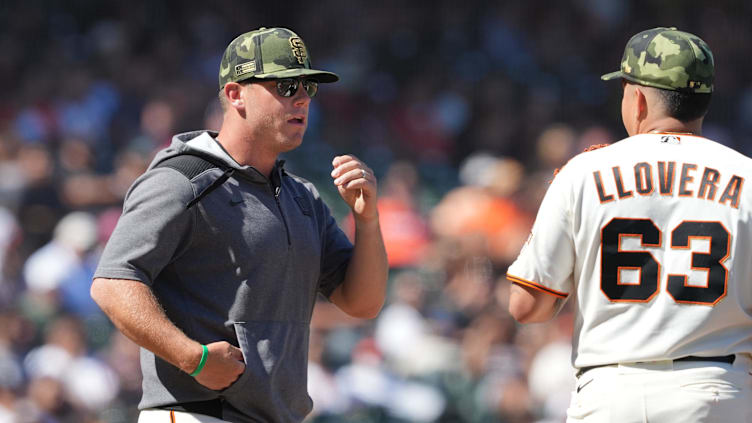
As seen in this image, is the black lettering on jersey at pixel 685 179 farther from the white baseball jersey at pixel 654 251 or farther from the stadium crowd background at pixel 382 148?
the stadium crowd background at pixel 382 148

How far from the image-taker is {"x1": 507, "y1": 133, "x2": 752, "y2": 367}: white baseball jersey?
299cm

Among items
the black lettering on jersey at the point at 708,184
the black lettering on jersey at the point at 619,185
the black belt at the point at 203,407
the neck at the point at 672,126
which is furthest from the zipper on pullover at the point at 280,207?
the black lettering on jersey at the point at 708,184

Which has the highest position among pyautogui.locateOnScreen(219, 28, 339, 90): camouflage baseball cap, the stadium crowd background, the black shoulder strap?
pyautogui.locateOnScreen(219, 28, 339, 90): camouflage baseball cap

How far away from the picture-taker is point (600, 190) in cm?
306

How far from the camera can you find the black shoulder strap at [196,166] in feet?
10.9

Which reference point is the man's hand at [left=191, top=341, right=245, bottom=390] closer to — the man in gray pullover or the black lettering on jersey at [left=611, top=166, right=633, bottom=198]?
the man in gray pullover

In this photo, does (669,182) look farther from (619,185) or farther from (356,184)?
(356,184)

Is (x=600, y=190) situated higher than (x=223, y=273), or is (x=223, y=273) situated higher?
(x=600, y=190)

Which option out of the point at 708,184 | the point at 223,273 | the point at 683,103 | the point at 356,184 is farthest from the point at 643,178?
the point at 223,273

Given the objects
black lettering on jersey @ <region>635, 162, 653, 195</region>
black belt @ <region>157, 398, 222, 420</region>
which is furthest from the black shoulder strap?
black lettering on jersey @ <region>635, 162, 653, 195</region>

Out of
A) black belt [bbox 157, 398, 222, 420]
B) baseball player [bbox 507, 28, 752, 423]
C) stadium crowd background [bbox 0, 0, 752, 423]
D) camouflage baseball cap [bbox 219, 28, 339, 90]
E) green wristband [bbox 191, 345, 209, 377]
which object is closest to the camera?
baseball player [bbox 507, 28, 752, 423]

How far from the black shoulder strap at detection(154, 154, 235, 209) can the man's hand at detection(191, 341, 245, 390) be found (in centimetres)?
44

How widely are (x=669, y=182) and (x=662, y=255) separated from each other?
205mm

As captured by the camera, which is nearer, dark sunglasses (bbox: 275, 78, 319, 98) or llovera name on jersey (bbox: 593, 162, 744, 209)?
llovera name on jersey (bbox: 593, 162, 744, 209)
